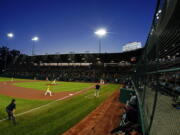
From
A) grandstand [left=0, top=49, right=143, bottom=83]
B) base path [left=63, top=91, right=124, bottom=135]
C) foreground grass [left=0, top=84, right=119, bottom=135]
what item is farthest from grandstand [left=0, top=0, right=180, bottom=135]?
foreground grass [left=0, top=84, right=119, bottom=135]

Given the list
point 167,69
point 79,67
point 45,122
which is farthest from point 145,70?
point 79,67

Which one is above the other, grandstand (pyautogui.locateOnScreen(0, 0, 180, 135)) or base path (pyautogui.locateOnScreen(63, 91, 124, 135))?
grandstand (pyautogui.locateOnScreen(0, 0, 180, 135))

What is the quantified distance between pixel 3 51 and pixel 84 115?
3856 inches

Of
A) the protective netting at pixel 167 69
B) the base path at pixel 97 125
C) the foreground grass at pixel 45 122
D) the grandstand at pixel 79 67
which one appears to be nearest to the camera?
the protective netting at pixel 167 69

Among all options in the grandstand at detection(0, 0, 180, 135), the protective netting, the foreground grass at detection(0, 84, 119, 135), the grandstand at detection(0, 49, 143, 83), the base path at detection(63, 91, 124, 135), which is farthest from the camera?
the grandstand at detection(0, 49, 143, 83)

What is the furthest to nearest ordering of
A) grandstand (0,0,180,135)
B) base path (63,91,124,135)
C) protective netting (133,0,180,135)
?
1. base path (63,91,124,135)
2. grandstand (0,0,180,135)
3. protective netting (133,0,180,135)

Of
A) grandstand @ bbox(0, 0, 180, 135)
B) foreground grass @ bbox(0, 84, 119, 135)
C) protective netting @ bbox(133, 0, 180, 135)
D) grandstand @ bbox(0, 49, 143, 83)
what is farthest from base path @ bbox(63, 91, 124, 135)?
grandstand @ bbox(0, 49, 143, 83)

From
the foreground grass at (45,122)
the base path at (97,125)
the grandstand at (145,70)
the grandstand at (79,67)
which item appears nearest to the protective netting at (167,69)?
the grandstand at (145,70)

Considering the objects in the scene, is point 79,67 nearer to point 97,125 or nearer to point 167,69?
point 97,125

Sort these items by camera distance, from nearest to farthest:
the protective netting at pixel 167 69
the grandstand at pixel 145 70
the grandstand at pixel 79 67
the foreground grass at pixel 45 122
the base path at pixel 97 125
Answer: the protective netting at pixel 167 69 → the grandstand at pixel 145 70 → the base path at pixel 97 125 → the foreground grass at pixel 45 122 → the grandstand at pixel 79 67

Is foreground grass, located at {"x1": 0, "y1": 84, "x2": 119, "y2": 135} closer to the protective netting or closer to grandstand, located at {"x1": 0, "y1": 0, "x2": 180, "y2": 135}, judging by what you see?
grandstand, located at {"x1": 0, "y1": 0, "x2": 180, "y2": 135}

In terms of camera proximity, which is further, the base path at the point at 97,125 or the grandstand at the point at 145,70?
the base path at the point at 97,125

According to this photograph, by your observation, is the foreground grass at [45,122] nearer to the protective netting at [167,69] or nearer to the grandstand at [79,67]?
the protective netting at [167,69]

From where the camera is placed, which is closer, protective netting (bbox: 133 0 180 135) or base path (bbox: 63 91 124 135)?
protective netting (bbox: 133 0 180 135)
